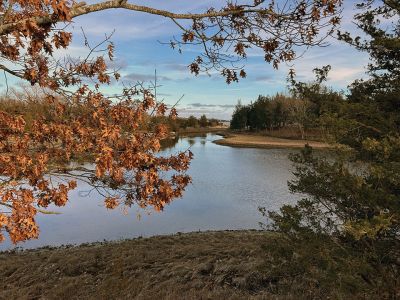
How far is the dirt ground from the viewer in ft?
24.4

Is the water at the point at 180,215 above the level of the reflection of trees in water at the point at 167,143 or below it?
below

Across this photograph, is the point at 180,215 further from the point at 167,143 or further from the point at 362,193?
the point at 362,193

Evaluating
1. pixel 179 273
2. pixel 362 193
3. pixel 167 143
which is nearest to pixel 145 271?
pixel 179 273

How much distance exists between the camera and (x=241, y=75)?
5047 millimetres

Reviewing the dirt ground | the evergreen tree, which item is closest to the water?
the dirt ground

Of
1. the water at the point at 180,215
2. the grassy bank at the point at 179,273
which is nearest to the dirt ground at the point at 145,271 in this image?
the grassy bank at the point at 179,273

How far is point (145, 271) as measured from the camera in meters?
8.77

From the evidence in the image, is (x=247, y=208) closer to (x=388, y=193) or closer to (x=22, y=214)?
(x=388, y=193)

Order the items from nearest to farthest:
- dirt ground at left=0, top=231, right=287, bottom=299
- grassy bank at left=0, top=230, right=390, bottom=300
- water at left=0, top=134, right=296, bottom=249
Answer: grassy bank at left=0, top=230, right=390, bottom=300
dirt ground at left=0, top=231, right=287, bottom=299
water at left=0, top=134, right=296, bottom=249

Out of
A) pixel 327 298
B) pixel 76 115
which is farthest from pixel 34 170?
pixel 327 298

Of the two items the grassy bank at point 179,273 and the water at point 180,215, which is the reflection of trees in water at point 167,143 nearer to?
the grassy bank at point 179,273

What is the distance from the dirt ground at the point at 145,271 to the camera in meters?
7.45

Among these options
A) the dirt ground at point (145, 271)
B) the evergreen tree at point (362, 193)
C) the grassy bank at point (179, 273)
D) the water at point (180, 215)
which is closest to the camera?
the evergreen tree at point (362, 193)

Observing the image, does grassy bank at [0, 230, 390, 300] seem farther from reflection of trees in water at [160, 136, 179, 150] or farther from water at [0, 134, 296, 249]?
reflection of trees in water at [160, 136, 179, 150]
